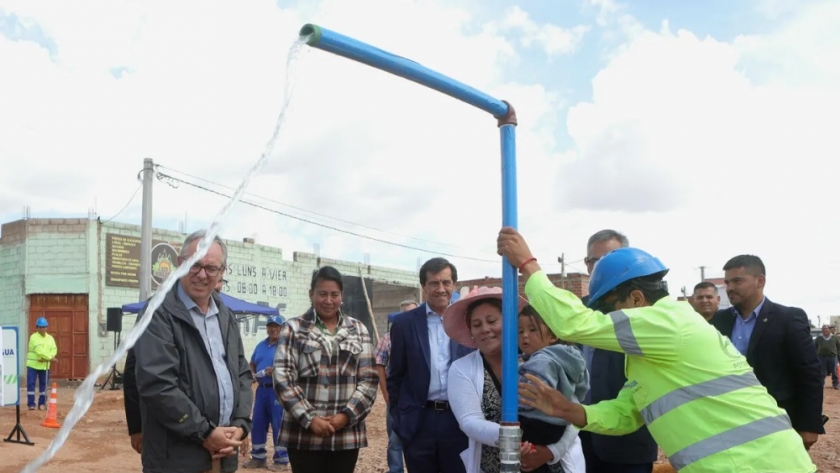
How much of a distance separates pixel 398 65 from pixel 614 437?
240 centimetres

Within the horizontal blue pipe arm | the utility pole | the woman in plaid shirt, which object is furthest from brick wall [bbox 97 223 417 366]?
the horizontal blue pipe arm

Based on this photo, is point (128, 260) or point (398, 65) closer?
point (398, 65)

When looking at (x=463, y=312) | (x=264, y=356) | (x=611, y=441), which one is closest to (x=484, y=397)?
(x=463, y=312)

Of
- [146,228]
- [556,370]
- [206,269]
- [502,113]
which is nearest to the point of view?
[502,113]

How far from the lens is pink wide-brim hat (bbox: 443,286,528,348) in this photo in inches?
144

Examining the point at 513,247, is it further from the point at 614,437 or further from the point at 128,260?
the point at 128,260

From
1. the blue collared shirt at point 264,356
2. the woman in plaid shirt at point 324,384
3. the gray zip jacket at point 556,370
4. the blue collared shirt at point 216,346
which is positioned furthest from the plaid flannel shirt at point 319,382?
the blue collared shirt at point 264,356

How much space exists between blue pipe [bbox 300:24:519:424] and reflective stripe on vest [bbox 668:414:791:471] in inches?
22.9

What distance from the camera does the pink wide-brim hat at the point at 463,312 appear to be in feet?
12.0

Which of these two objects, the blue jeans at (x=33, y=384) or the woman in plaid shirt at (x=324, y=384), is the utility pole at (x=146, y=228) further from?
the woman in plaid shirt at (x=324, y=384)

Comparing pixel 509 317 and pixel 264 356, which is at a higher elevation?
pixel 509 317

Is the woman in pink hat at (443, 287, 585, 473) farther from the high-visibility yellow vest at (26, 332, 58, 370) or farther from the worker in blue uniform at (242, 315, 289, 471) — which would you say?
the high-visibility yellow vest at (26, 332, 58, 370)

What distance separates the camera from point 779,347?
468cm

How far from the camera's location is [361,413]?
4281mm
